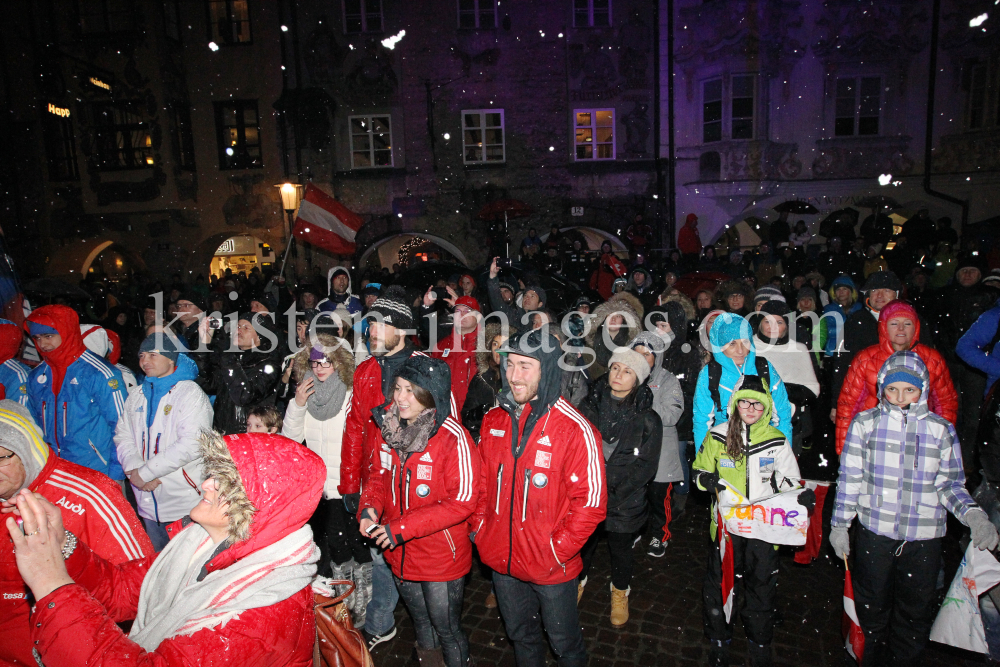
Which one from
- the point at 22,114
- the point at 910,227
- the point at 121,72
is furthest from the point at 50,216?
the point at 910,227

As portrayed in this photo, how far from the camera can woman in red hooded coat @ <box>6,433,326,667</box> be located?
5.65ft

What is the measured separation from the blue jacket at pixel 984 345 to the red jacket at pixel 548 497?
455 centimetres

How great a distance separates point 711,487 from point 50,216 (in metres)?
21.0

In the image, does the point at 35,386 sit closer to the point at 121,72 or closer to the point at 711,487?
the point at 711,487

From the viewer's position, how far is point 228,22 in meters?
17.3

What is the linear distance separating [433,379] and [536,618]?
1.51 metres

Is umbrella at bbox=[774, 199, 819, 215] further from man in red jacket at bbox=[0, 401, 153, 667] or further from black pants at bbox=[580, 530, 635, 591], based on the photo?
man in red jacket at bbox=[0, 401, 153, 667]

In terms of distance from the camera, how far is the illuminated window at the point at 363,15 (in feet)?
55.8

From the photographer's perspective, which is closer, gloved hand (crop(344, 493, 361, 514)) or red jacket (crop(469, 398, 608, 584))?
red jacket (crop(469, 398, 608, 584))

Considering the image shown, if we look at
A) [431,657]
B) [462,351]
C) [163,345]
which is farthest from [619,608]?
[163,345]

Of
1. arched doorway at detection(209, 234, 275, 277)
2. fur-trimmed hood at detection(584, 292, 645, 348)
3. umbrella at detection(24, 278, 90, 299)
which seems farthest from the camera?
arched doorway at detection(209, 234, 275, 277)

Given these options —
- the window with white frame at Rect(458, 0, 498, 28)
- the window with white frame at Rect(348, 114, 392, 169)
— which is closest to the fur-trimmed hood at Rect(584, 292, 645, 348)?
the window with white frame at Rect(348, 114, 392, 169)

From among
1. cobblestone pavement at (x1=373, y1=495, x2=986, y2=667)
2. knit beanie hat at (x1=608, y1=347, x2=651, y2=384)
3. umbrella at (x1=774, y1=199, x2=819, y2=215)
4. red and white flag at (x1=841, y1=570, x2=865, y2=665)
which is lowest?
cobblestone pavement at (x1=373, y1=495, x2=986, y2=667)

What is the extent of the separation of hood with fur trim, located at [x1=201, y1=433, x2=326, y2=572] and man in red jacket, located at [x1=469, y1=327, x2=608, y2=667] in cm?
135
